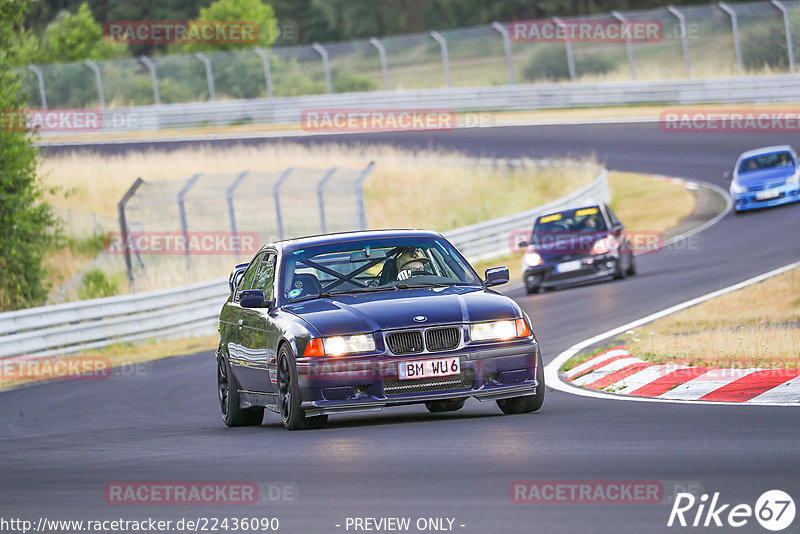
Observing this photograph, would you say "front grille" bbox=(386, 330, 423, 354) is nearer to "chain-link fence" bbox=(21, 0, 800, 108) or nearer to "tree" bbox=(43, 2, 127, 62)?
"chain-link fence" bbox=(21, 0, 800, 108)

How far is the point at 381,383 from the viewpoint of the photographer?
919 cm

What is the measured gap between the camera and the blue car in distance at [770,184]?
30.0 metres

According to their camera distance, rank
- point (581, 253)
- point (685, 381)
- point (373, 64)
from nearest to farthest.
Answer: point (685, 381) → point (581, 253) → point (373, 64)

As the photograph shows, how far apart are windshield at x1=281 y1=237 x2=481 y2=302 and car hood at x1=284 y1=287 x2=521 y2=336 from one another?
1.07 feet

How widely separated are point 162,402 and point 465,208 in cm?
2166

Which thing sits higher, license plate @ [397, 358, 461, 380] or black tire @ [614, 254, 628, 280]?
license plate @ [397, 358, 461, 380]

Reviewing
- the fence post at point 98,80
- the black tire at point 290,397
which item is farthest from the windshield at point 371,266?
the fence post at point 98,80

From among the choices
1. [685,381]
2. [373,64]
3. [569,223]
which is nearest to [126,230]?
[569,223]

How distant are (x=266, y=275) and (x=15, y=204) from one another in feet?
48.3

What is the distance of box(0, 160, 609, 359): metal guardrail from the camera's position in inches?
787

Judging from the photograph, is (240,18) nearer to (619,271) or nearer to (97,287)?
Answer: (97,287)

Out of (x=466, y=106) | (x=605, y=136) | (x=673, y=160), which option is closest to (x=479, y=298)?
(x=673, y=160)

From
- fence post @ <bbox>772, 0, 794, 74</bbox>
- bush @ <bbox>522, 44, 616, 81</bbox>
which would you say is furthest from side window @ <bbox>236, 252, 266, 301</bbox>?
bush @ <bbox>522, 44, 616, 81</bbox>

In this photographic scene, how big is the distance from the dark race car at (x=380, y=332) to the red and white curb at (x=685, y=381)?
1.50 meters
